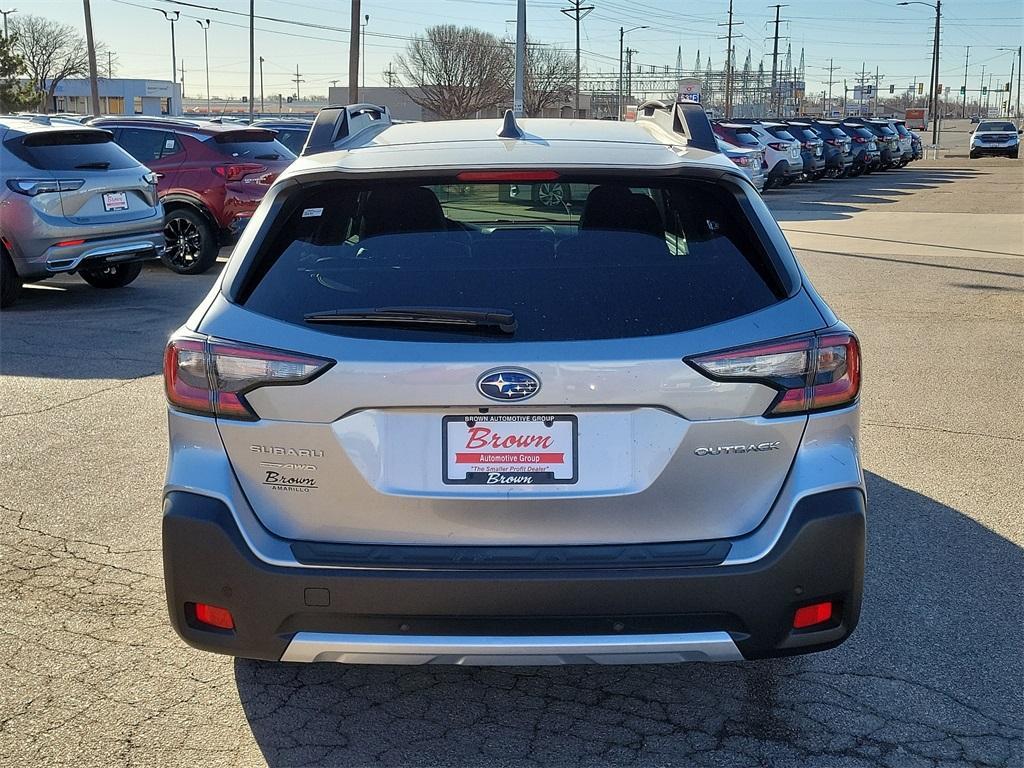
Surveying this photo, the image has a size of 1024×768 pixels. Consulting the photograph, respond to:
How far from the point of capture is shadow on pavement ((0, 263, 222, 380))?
8.87 m

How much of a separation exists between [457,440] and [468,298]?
0.37m

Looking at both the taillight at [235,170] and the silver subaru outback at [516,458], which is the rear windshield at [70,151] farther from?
the silver subaru outback at [516,458]

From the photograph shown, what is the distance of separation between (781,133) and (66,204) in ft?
86.6

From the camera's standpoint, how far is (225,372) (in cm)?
305

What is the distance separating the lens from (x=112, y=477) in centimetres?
605

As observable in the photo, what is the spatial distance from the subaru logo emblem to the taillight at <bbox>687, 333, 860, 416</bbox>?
0.40m

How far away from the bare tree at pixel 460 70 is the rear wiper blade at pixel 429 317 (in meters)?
74.4

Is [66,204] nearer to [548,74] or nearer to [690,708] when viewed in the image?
[690,708]

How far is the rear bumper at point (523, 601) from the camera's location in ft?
9.62

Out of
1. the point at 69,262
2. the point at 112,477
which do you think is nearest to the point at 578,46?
the point at 69,262

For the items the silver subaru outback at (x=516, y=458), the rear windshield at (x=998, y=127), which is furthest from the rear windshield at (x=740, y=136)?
the rear windshield at (x=998, y=127)

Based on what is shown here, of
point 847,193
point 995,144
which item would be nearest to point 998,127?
point 995,144

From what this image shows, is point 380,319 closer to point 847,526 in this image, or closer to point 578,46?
point 847,526

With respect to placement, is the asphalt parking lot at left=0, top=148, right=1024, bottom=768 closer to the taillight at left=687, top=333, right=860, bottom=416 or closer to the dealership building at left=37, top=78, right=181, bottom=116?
the taillight at left=687, top=333, right=860, bottom=416
